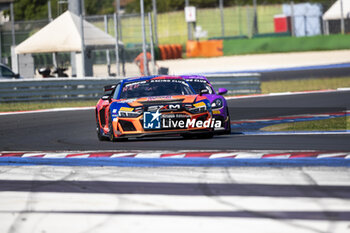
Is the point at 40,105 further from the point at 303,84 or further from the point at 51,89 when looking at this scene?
the point at 303,84

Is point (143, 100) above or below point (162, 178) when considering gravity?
above

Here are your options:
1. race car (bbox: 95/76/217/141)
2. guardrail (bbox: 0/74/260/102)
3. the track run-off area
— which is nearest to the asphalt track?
the track run-off area

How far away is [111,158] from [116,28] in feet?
56.6

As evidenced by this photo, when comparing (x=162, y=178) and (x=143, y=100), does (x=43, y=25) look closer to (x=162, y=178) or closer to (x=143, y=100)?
(x=143, y=100)

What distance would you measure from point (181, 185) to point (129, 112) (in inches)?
166

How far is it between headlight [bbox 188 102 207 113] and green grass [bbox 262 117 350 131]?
2.89 m

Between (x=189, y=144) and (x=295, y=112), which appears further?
(x=295, y=112)

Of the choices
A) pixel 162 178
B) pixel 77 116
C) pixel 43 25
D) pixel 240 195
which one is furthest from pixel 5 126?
pixel 43 25

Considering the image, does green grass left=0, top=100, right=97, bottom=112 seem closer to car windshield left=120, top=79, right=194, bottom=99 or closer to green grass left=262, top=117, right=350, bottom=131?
green grass left=262, top=117, right=350, bottom=131

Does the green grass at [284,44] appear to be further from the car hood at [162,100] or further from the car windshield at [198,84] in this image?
the car hood at [162,100]

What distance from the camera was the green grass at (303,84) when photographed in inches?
1040

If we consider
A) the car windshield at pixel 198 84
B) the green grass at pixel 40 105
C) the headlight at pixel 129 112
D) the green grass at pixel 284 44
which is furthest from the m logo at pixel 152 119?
the green grass at pixel 284 44

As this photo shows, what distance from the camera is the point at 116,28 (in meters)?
25.3

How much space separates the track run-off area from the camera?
5336 mm
